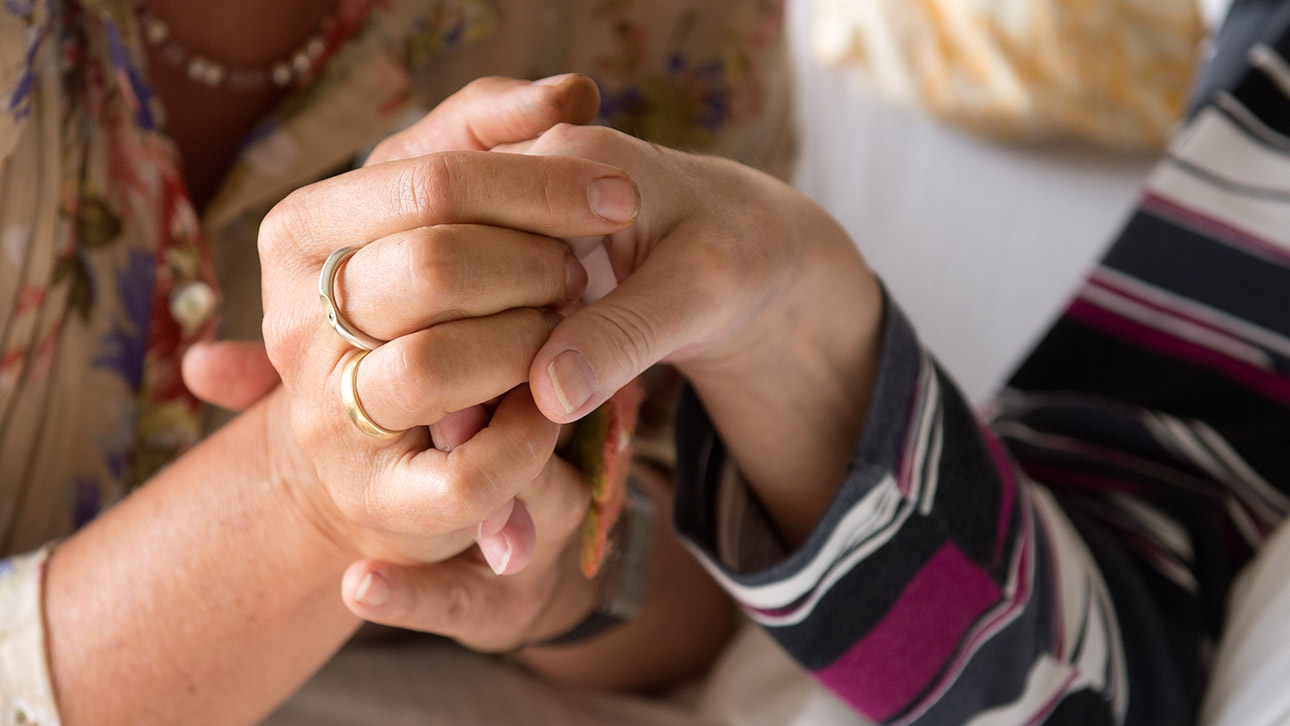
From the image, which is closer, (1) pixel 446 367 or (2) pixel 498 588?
(1) pixel 446 367

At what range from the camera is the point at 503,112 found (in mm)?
373

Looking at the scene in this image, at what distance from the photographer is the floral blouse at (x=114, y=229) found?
47 cm

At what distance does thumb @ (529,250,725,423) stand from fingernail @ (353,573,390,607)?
0.13 meters

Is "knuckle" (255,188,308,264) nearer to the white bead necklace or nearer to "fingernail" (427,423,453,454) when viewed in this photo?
"fingernail" (427,423,453,454)

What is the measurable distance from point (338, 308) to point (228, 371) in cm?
20

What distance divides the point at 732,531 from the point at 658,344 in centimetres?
18

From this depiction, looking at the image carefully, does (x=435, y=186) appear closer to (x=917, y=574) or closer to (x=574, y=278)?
(x=574, y=278)

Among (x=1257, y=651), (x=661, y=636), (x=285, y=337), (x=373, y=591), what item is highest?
(x=285, y=337)

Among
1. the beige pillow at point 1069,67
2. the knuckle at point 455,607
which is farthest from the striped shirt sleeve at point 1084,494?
the beige pillow at point 1069,67

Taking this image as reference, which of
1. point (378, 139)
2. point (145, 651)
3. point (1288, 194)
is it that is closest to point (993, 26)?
point (1288, 194)

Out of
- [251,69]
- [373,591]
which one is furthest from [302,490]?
[251,69]

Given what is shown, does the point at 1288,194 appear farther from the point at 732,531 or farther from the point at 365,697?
the point at 365,697

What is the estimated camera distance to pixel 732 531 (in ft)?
1.55

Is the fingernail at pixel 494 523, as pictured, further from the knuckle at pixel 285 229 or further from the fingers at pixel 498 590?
the knuckle at pixel 285 229
